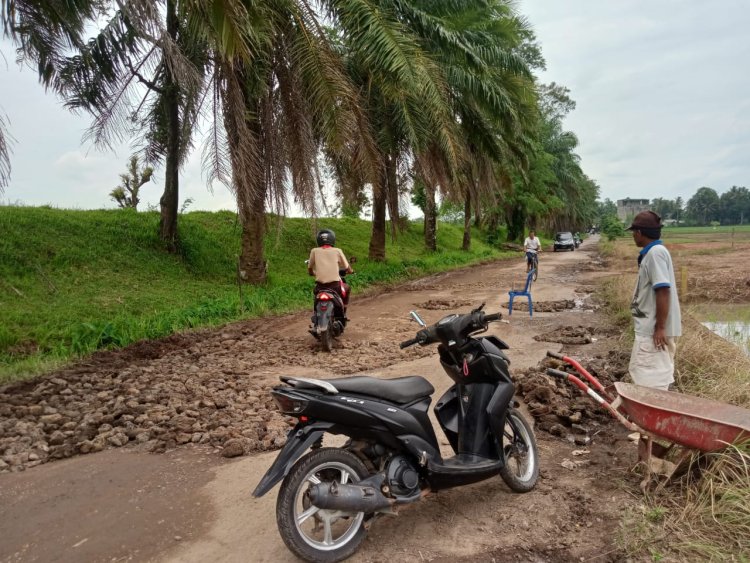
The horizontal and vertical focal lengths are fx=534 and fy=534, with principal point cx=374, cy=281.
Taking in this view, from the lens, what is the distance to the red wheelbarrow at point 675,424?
284cm

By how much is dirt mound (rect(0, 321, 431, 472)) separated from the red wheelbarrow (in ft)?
8.58

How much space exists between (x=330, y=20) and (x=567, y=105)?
37.9m

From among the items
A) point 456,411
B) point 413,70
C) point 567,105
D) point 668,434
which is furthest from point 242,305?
point 567,105

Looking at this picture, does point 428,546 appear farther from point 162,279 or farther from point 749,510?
point 162,279

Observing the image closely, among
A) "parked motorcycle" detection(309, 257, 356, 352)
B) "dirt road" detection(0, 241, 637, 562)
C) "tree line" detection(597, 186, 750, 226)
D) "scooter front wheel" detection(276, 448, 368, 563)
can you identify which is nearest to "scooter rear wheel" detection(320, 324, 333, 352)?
"parked motorcycle" detection(309, 257, 356, 352)

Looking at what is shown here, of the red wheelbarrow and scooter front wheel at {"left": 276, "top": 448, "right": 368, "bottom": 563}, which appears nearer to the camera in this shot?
scooter front wheel at {"left": 276, "top": 448, "right": 368, "bottom": 563}

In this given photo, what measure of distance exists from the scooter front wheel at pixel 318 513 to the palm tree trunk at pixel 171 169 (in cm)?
1028

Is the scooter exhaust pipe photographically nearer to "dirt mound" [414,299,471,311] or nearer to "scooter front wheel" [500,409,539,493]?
"scooter front wheel" [500,409,539,493]

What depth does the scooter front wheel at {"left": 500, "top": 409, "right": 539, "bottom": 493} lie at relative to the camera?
3.42m

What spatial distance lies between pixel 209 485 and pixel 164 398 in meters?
1.98

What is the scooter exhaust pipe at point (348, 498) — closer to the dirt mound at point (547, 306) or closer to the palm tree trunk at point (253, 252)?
the dirt mound at point (547, 306)

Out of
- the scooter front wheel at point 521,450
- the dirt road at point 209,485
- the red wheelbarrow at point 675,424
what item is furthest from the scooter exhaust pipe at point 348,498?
the red wheelbarrow at point 675,424

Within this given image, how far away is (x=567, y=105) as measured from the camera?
42750 mm

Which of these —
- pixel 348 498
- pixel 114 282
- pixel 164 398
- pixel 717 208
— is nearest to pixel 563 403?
pixel 348 498
